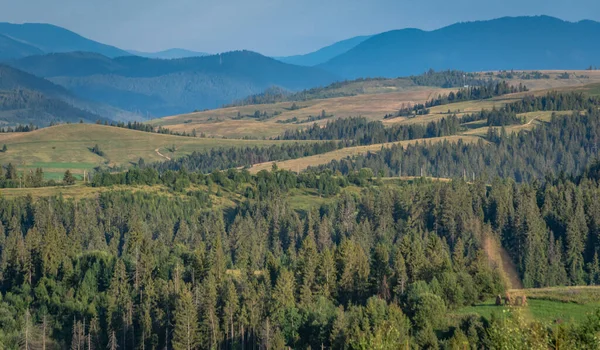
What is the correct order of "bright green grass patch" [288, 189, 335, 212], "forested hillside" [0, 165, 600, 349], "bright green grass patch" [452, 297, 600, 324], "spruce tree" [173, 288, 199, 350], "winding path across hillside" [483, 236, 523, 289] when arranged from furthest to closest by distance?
1. "bright green grass patch" [288, 189, 335, 212]
2. "winding path across hillside" [483, 236, 523, 289]
3. "spruce tree" [173, 288, 199, 350]
4. "forested hillside" [0, 165, 600, 349]
5. "bright green grass patch" [452, 297, 600, 324]

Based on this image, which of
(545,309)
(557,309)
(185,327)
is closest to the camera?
(557,309)

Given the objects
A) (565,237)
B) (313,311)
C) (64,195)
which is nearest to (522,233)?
(565,237)

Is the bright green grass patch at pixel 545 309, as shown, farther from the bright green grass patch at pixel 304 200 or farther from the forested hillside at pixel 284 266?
the bright green grass patch at pixel 304 200

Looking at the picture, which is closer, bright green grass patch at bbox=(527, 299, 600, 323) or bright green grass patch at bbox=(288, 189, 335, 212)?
bright green grass patch at bbox=(527, 299, 600, 323)

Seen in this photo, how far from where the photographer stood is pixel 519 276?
13138cm

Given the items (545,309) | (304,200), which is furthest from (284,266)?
(304,200)

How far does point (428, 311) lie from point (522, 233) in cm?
6187

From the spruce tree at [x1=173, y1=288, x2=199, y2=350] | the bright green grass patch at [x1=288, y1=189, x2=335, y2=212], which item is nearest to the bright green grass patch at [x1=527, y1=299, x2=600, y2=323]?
the spruce tree at [x1=173, y1=288, x2=199, y2=350]

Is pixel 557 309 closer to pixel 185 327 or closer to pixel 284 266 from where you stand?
pixel 185 327

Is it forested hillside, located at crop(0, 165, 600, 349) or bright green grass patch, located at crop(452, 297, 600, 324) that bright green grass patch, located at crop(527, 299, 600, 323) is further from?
forested hillside, located at crop(0, 165, 600, 349)

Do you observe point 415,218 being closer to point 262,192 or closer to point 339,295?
point 262,192

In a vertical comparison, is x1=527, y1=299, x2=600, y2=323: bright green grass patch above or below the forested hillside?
above

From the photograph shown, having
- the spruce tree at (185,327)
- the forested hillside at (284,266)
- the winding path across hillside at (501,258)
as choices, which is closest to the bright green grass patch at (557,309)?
the forested hillside at (284,266)

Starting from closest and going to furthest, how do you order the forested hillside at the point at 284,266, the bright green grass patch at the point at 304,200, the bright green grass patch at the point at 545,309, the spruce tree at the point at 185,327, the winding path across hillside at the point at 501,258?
1. the bright green grass patch at the point at 545,309
2. the forested hillside at the point at 284,266
3. the spruce tree at the point at 185,327
4. the winding path across hillside at the point at 501,258
5. the bright green grass patch at the point at 304,200
